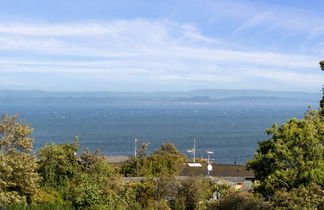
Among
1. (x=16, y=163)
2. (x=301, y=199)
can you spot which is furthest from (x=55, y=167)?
(x=301, y=199)

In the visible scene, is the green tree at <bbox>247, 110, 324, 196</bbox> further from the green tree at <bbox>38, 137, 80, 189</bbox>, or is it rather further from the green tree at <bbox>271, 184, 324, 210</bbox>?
the green tree at <bbox>38, 137, 80, 189</bbox>

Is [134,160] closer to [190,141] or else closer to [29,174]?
[29,174]

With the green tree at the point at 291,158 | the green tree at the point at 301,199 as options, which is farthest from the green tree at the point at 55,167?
the green tree at the point at 301,199

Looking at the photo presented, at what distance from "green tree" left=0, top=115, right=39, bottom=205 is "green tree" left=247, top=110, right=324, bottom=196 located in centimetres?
1069

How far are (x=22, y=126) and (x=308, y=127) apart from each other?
45.9 feet

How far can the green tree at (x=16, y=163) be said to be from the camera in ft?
73.8

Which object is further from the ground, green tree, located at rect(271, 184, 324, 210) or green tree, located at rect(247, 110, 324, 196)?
green tree, located at rect(247, 110, 324, 196)

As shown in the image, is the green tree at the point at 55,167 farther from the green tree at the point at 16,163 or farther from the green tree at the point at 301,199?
the green tree at the point at 301,199

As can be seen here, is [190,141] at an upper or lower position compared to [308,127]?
lower

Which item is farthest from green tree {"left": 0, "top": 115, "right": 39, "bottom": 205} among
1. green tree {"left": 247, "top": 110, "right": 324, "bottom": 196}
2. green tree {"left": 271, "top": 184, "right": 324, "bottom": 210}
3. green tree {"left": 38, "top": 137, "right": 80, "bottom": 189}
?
green tree {"left": 271, "top": 184, "right": 324, "bottom": 210}

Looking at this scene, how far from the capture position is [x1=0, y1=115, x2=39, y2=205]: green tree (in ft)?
73.8

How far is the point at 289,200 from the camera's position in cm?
1844

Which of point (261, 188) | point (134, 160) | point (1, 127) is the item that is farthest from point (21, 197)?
point (134, 160)

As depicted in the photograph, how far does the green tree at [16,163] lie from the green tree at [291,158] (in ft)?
35.1
